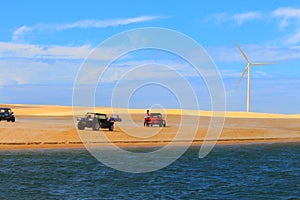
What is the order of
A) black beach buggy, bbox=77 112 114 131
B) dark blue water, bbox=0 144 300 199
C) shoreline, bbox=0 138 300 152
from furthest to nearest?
1. black beach buggy, bbox=77 112 114 131
2. shoreline, bbox=0 138 300 152
3. dark blue water, bbox=0 144 300 199

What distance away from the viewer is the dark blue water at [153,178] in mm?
23641

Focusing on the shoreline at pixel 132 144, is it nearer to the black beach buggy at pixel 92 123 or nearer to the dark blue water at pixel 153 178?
the dark blue water at pixel 153 178

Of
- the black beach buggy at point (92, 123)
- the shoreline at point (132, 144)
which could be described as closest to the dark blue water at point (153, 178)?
the shoreline at point (132, 144)

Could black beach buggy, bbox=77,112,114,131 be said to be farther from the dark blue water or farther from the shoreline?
the dark blue water

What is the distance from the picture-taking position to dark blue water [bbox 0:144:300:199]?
23.6m

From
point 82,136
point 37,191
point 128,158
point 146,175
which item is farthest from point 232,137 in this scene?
point 37,191

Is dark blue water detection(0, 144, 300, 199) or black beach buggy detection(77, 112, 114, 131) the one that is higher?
black beach buggy detection(77, 112, 114, 131)

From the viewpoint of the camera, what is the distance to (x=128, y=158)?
38031mm

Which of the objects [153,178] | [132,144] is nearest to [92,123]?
[132,144]

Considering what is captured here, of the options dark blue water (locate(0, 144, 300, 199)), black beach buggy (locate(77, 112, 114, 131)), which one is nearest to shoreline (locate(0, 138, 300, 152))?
dark blue water (locate(0, 144, 300, 199))

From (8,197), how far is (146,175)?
9915mm

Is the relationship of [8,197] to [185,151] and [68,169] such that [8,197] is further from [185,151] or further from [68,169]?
[185,151]

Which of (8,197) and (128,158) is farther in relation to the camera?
(128,158)

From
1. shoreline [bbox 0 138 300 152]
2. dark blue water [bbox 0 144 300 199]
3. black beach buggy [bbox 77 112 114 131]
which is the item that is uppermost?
black beach buggy [bbox 77 112 114 131]
